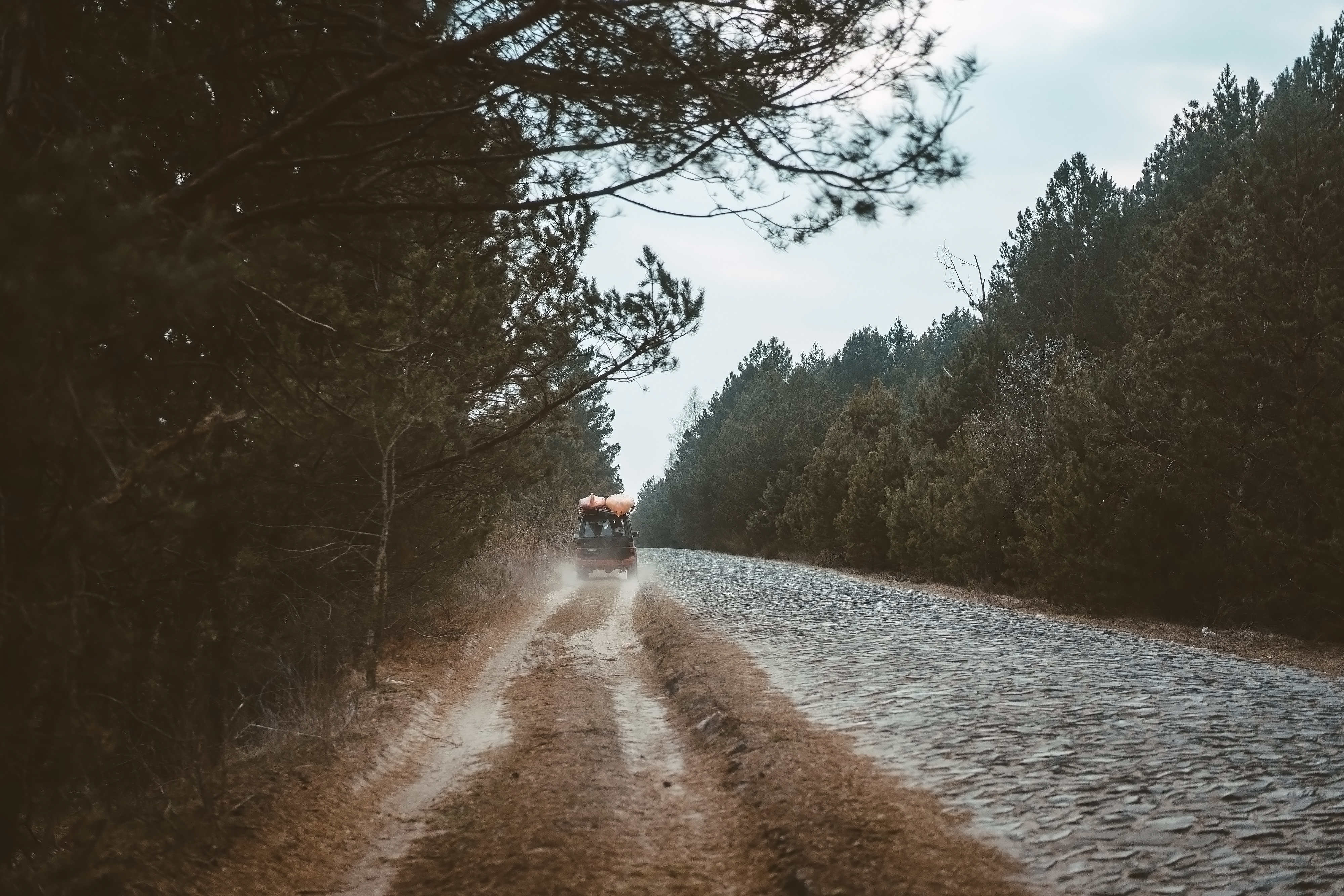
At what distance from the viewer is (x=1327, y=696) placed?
838 centimetres

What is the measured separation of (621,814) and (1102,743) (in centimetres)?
333

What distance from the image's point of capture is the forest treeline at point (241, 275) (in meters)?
3.55

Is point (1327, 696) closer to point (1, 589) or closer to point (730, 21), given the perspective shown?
point (730, 21)

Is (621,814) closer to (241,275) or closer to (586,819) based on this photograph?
(586,819)

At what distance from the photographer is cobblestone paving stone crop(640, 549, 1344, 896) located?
4312mm

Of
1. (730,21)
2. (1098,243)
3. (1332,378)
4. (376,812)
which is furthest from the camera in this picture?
(1098,243)

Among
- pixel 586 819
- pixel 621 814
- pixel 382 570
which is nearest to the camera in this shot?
pixel 586 819

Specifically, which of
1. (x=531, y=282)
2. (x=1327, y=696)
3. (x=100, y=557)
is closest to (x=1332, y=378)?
(x=1327, y=696)

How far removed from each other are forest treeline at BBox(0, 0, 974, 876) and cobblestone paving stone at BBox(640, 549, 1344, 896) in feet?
11.9

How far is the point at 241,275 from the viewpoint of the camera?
4.64m

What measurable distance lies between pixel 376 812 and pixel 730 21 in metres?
5.40

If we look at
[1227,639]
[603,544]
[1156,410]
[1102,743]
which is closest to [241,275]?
[1102,743]

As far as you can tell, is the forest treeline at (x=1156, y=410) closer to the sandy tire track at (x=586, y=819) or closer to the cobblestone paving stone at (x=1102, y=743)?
the cobblestone paving stone at (x=1102, y=743)

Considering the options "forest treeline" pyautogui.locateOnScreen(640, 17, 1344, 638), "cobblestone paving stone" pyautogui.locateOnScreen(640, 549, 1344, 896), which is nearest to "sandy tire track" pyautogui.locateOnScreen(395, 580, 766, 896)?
"cobblestone paving stone" pyautogui.locateOnScreen(640, 549, 1344, 896)
